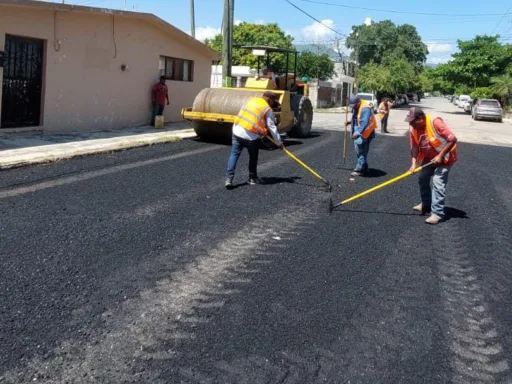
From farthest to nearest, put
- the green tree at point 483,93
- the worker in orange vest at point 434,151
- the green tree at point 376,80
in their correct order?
the green tree at point 376,80 → the green tree at point 483,93 → the worker in orange vest at point 434,151

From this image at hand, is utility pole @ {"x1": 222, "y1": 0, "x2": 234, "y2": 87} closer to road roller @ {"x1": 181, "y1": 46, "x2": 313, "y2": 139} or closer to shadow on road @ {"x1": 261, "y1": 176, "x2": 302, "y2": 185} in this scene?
road roller @ {"x1": 181, "y1": 46, "x2": 313, "y2": 139}

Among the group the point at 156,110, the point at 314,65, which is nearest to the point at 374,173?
the point at 156,110

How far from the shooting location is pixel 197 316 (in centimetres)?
397

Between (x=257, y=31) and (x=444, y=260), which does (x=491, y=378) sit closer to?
(x=444, y=260)

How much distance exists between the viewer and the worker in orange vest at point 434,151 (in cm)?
657

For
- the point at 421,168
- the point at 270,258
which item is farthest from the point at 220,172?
the point at 270,258

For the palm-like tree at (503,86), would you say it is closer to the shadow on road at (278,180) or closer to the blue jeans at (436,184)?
the shadow on road at (278,180)

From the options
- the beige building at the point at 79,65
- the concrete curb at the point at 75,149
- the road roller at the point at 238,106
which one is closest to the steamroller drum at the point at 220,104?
the road roller at the point at 238,106

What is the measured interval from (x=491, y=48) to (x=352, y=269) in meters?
44.9

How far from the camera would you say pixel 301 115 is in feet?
51.6

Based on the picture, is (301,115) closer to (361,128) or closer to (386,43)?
(361,128)

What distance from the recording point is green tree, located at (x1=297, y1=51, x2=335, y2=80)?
166ft

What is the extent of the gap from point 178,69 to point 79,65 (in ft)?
16.7

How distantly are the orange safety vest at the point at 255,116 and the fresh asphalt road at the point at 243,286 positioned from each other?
34.7 inches
